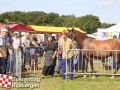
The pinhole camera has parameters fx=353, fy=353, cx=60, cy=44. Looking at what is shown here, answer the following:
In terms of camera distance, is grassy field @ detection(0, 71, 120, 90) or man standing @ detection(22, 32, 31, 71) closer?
grassy field @ detection(0, 71, 120, 90)

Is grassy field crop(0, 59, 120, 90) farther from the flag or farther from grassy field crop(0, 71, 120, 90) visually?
the flag

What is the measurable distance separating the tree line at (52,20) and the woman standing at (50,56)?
94446 millimetres

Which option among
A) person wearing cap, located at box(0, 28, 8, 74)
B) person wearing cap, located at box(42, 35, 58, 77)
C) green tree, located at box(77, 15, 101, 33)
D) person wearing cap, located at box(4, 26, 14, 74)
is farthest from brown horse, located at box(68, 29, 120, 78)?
green tree, located at box(77, 15, 101, 33)

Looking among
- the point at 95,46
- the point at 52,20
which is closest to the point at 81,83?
the point at 95,46

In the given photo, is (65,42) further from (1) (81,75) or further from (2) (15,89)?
(2) (15,89)

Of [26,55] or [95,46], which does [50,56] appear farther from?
[26,55]

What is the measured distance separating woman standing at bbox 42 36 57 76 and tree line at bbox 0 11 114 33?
94446 millimetres

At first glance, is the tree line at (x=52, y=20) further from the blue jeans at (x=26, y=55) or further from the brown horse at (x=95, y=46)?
the brown horse at (x=95, y=46)

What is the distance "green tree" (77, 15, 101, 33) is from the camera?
110125 mm

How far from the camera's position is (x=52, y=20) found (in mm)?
117125

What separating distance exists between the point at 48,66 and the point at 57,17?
350 ft

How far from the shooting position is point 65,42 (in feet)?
43.5

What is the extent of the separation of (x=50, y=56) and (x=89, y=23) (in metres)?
99.2

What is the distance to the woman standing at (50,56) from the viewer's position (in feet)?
46.2
